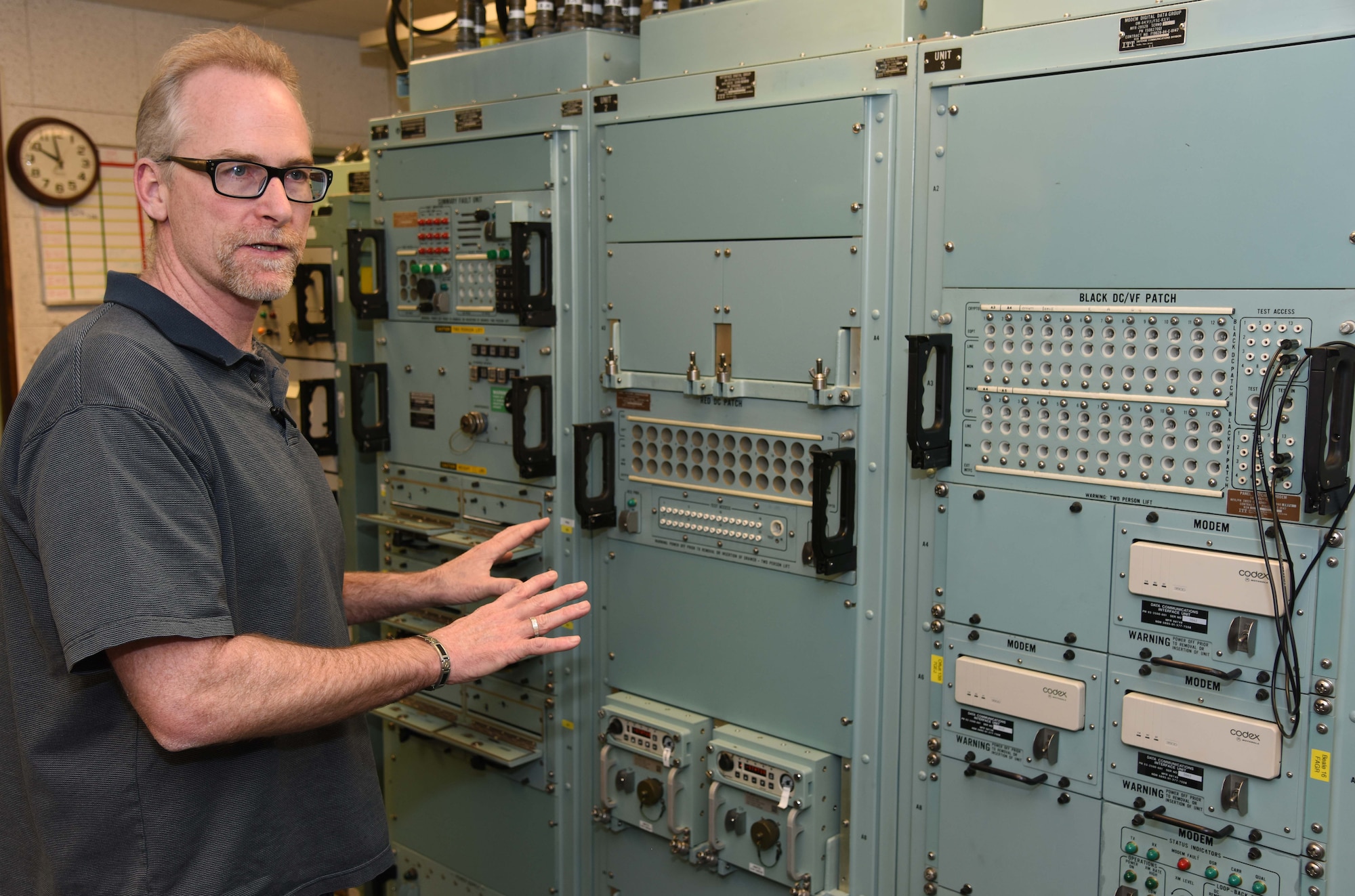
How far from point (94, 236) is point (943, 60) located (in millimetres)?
4316

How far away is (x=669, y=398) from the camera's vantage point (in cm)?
271

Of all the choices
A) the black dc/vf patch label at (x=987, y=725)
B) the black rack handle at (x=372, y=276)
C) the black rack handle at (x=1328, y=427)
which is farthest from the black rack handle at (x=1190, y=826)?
the black rack handle at (x=372, y=276)

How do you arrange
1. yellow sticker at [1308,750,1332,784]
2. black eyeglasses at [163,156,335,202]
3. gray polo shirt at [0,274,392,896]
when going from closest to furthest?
1. gray polo shirt at [0,274,392,896]
2. black eyeglasses at [163,156,335,202]
3. yellow sticker at [1308,750,1332,784]

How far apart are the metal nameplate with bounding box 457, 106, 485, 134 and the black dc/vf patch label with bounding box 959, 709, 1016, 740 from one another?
6.75 feet

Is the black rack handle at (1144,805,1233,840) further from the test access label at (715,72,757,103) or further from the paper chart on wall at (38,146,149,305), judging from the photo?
the paper chart on wall at (38,146,149,305)

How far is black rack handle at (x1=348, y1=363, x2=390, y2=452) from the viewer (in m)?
3.41

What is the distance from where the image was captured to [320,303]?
3875 millimetres

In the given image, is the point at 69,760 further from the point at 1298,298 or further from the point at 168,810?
the point at 1298,298

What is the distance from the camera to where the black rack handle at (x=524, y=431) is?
290 cm

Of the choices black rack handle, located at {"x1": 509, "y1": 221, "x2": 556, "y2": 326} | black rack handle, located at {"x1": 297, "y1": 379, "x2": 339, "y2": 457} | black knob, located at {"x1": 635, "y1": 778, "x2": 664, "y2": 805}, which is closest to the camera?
black knob, located at {"x1": 635, "y1": 778, "x2": 664, "y2": 805}

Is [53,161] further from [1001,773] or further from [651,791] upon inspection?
[1001,773]

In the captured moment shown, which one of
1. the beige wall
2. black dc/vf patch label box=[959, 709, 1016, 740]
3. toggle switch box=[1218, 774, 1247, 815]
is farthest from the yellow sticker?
the beige wall

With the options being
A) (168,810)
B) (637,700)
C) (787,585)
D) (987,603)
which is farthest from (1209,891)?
(168,810)

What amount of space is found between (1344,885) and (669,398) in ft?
5.55
